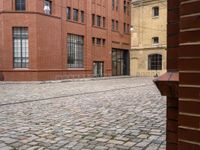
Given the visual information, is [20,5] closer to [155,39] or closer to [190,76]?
[155,39]

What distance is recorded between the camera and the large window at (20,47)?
32625mm

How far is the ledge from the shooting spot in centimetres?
220

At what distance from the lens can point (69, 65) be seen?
38.0m

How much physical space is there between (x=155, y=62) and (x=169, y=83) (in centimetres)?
4319

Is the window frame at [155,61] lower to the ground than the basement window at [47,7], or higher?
lower

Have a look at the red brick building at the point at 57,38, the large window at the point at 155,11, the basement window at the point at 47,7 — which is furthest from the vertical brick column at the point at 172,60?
the large window at the point at 155,11

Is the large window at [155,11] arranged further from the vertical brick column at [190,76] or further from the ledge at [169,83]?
the vertical brick column at [190,76]

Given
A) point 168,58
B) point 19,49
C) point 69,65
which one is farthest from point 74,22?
point 168,58

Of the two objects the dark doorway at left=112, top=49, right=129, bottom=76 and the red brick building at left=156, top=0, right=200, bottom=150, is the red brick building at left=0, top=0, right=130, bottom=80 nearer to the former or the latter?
the dark doorway at left=112, top=49, right=129, bottom=76

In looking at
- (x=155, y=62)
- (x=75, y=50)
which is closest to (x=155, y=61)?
(x=155, y=62)

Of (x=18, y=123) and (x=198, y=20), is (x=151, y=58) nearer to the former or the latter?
(x=18, y=123)

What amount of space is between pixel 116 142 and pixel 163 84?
405 centimetres

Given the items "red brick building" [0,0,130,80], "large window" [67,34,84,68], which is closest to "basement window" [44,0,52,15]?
"red brick building" [0,0,130,80]

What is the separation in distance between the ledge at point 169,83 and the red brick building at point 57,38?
30.7 m
